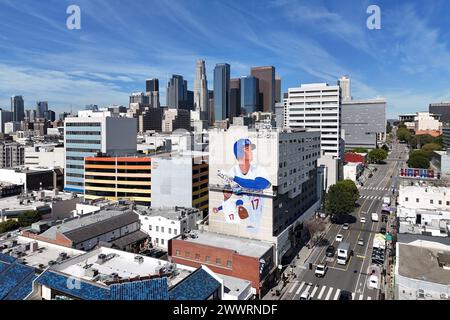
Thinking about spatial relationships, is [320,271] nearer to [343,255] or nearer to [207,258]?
[343,255]

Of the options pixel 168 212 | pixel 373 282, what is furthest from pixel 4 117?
pixel 373 282

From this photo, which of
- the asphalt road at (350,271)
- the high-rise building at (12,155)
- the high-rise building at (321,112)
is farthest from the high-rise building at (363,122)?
the high-rise building at (12,155)

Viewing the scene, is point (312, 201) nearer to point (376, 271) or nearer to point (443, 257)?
point (376, 271)

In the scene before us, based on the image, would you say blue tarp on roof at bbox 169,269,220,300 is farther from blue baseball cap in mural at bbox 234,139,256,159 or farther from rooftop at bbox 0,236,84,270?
blue baseball cap in mural at bbox 234,139,256,159

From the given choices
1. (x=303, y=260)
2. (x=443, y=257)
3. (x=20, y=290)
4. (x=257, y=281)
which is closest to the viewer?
(x=20, y=290)

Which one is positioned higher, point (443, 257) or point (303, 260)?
point (443, 257)

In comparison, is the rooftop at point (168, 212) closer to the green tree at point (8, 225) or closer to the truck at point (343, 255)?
the green tree at point (8, 225)
